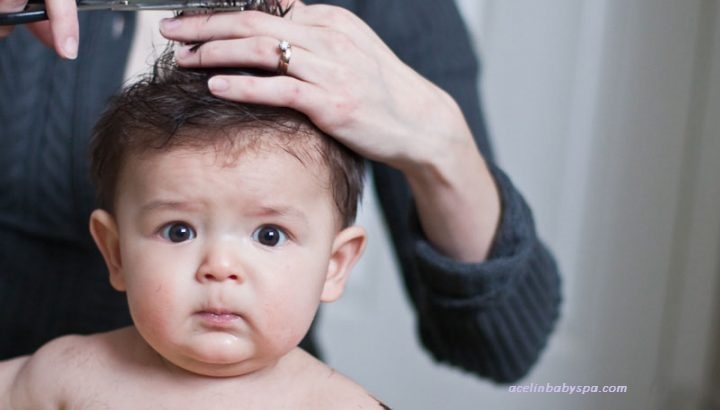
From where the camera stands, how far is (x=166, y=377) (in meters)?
0.63

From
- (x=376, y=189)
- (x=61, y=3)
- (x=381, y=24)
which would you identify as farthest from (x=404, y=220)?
(x=61, y=3)

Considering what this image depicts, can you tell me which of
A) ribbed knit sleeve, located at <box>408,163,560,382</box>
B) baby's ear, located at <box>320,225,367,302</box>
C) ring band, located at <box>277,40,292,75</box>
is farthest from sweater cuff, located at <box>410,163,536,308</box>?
ring band, located at <box>277,40,292,75</box>

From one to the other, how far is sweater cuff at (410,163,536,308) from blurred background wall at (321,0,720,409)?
0.32 metres

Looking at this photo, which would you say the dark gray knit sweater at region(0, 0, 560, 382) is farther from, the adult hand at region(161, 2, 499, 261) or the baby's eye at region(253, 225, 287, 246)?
the baby's eye at region(253, 225, 287, 246)

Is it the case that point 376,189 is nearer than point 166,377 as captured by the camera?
No

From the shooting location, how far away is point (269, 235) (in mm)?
596

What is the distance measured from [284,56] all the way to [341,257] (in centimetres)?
16

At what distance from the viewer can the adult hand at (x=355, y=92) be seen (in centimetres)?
59

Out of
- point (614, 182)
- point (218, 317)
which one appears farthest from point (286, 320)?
point (614, 182)

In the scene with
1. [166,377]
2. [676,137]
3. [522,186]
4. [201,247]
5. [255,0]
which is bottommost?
[522,186]

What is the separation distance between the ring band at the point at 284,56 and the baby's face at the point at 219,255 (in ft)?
0.18

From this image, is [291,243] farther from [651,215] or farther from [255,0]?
[651,215]

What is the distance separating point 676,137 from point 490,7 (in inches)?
16.1

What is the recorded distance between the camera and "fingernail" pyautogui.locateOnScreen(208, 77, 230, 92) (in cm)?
57
